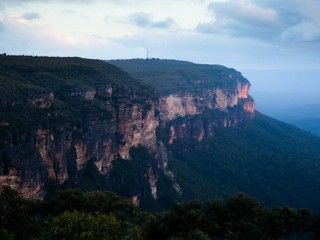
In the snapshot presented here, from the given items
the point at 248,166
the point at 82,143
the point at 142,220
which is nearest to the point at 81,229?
the point at 142,220

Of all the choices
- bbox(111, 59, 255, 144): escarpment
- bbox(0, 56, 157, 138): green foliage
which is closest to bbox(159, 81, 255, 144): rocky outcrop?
bbox(111, 59, 255, 144): escarpment

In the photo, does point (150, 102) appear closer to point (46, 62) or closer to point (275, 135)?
point (46, 62)

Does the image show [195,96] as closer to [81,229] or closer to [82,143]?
[82,143]

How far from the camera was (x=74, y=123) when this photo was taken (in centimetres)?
6359

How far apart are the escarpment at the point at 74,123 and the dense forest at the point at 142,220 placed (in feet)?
50.0

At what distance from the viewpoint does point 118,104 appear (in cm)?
7844

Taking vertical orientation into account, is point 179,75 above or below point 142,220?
above

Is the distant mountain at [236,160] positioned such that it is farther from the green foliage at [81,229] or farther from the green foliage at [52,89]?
the green foliage at [81,229]

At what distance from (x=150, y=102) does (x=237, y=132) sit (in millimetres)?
76335

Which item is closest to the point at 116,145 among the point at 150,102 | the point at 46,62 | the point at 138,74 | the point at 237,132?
the point at 150,102

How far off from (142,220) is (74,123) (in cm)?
3212

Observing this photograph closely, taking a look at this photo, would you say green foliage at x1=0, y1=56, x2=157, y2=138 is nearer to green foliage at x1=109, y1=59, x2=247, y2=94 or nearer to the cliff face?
the cliff face

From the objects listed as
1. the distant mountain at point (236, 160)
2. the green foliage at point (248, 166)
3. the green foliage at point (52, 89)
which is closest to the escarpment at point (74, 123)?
the green foliage at point (52, 89)

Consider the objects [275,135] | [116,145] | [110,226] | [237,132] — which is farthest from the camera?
[275,135]
